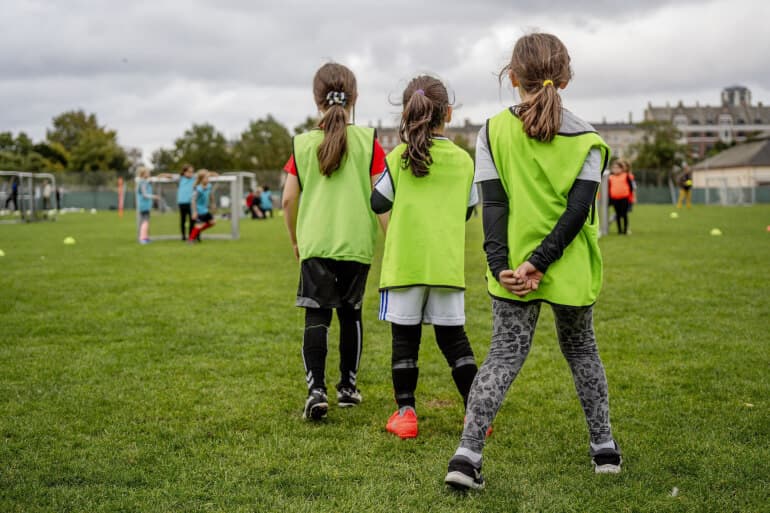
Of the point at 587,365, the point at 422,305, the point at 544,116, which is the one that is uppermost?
the point at 544,116

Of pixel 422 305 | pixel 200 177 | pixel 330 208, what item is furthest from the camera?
pixel 200 177

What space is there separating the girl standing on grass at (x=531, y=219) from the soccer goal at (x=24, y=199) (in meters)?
29.2

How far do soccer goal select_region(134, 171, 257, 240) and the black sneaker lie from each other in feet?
51.5

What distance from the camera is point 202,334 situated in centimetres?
719

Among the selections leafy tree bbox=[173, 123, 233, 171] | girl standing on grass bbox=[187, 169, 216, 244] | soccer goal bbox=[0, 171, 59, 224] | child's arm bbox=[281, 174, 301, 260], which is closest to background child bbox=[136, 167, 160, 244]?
girl standing on grass bbox=[187, 169, 216, 244]

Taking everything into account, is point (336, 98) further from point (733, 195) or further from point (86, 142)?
point (86, 142)

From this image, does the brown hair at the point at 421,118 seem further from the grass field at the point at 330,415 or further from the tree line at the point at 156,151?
the tree line at the point at 156,151

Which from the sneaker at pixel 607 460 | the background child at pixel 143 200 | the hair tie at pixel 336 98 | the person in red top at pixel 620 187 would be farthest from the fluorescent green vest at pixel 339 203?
the person in red top at pixel 620 187

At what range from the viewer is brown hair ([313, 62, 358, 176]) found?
448cm

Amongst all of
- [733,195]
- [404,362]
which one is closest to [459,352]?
[404,362]

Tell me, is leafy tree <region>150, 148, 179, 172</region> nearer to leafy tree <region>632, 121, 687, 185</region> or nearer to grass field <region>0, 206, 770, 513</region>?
leafy tree <region>632, 121, 687, 185</region>

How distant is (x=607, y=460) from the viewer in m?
3.59

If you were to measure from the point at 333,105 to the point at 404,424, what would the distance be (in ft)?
6.29

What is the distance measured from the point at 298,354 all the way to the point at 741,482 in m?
3.73
